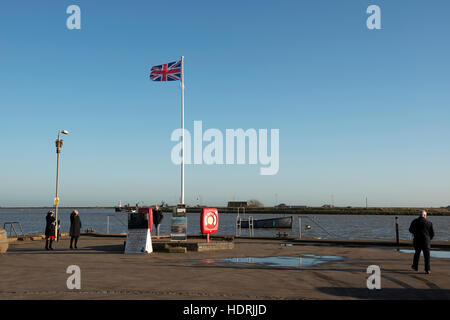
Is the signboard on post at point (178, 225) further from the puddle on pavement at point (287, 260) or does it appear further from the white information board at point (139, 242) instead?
the puddle on pavement at point (287, 260)

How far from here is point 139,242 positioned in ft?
59.8

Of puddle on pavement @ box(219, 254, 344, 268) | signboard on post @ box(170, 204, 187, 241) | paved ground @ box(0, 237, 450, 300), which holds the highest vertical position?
signboard on post @ box(170, 204, 187, 241)

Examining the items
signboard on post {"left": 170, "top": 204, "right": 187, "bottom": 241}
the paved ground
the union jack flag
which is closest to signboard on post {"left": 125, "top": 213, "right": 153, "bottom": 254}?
signboard on post {"left": 170, "top": 204, "right": 187, "bottom": 241}

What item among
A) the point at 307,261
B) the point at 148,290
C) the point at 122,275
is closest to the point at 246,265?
the point at 307,261

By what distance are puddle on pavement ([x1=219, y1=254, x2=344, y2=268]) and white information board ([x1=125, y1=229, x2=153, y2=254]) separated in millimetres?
4298

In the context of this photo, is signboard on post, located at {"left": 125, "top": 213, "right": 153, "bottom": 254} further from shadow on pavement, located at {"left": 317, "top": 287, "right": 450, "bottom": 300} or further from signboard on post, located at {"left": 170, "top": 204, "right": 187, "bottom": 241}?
shadow on pavement, located at {"left": 317, "top": 287, "right": 450, "bottom": 300}

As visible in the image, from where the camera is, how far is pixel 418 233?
1248cm

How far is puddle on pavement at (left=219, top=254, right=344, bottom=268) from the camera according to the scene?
14.2 meters

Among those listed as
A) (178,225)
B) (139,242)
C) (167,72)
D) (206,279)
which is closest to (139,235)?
(139,242)

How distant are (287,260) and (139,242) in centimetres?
682

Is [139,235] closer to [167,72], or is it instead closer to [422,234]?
[167,72]

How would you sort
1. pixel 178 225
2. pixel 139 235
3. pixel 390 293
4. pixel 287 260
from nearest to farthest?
pixel 390 293 < pixel 287 260 < pixel 139 235 < pixel 178 225
